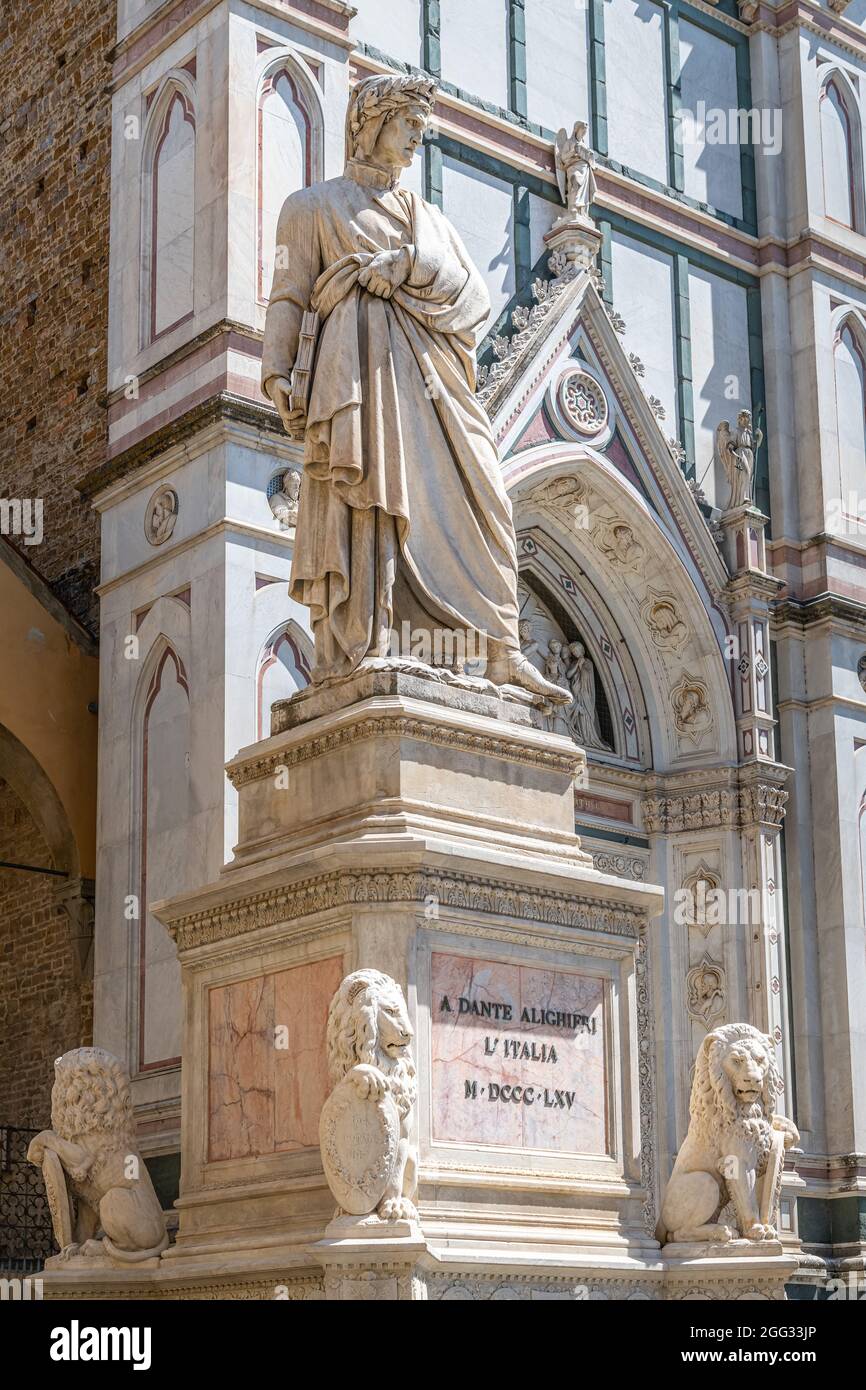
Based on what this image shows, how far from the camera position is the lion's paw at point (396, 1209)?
7.59 metres

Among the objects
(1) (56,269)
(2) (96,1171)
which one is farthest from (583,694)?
(2) (96,1171)

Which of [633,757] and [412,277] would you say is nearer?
[412,277]

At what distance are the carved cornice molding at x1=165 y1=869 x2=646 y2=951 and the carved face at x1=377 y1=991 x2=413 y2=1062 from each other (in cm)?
49

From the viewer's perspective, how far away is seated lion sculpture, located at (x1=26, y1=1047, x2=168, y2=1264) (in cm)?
895

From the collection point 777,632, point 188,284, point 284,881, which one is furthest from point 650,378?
point 284,881

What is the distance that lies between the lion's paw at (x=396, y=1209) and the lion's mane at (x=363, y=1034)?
31cm

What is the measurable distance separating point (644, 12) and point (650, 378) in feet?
11.8

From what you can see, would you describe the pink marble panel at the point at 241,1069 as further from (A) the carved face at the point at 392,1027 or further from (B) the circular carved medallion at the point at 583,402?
(B) the circular carved medallion at the point at 583,402

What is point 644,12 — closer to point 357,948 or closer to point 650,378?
point 650,378

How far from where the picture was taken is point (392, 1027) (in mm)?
7766

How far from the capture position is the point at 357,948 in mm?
8141

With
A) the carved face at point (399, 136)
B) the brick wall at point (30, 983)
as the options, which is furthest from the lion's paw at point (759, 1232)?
the brick wall at point (30, 983)

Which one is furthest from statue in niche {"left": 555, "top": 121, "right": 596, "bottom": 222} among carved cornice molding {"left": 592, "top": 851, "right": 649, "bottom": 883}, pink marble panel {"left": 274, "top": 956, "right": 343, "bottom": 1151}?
pink marble panel {"left": 274, "top": 956, "right": 343, "bottom": 1151}

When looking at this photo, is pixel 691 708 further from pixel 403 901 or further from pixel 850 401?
pixel 403 901
